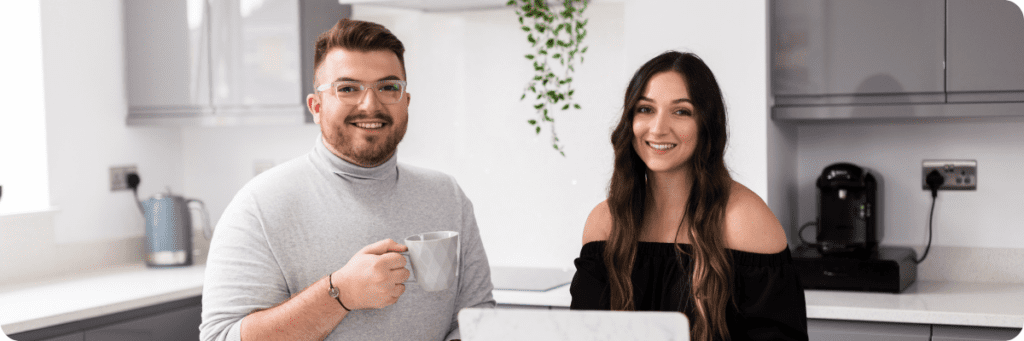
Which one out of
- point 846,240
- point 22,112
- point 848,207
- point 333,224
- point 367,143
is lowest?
point 846,240

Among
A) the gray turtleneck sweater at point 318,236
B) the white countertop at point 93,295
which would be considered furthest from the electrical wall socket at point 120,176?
the gray turtleneck sweater at point 318,236

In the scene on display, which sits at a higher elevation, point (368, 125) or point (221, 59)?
point (221, 59)

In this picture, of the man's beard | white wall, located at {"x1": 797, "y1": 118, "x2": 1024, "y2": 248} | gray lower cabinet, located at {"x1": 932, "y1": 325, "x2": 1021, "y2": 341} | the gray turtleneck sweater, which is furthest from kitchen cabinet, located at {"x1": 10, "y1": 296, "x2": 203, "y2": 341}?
gray lower cabinet, located at {"x1": 932, "y1": 325, "x2": 1021, "y2": 341}

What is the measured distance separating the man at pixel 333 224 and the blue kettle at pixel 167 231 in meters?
1.92

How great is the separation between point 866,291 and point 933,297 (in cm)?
18

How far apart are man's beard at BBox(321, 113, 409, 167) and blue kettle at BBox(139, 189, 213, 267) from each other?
6.54 ft

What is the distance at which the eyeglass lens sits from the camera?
129 cm

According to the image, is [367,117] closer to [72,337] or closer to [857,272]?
[72,337]

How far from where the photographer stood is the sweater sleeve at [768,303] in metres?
1.27

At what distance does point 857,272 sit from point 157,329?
207 centimetres

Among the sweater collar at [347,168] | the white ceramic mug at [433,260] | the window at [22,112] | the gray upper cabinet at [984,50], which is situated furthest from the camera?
the window at [22,112]

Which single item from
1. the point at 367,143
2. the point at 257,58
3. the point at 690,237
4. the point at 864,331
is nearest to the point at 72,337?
the point at 257,58

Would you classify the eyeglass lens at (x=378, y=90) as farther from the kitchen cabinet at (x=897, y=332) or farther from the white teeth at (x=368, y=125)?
the kitchen cabinet at (x=897, y=332)

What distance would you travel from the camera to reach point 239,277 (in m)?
1.25
